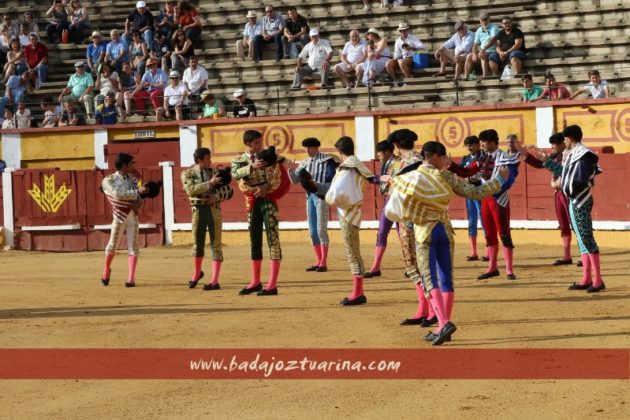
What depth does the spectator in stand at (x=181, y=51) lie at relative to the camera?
21406mm

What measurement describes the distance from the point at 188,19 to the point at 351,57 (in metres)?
3.54

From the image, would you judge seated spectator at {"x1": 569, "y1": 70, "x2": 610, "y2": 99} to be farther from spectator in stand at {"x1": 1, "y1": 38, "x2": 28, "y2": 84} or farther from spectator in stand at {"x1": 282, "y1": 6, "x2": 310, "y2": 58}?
spectator in stand at {"x1": 1, "y1": 38, "x2": 28, "y2": 84}

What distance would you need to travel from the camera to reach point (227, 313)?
34.1 ft

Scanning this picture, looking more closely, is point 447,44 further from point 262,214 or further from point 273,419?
point 273,419

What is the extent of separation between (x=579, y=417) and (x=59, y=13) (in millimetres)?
18861

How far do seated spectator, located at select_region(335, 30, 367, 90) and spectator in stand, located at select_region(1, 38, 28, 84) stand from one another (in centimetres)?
603

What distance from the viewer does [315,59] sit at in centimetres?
2039

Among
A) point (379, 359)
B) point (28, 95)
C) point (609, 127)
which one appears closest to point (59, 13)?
point (28, 95)

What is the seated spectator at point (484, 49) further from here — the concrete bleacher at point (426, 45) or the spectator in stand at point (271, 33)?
the spectator in stand at point (271, 33)

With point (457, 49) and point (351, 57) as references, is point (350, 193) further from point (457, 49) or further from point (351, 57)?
point (351, 57)

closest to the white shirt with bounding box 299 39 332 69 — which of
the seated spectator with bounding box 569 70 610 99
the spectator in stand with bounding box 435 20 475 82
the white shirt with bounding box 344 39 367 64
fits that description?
the white shirt with bounding box 344 39 367 64

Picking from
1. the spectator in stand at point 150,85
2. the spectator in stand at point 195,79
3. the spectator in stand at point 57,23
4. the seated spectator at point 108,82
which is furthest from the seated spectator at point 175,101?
the spectator in stand at point 57,23

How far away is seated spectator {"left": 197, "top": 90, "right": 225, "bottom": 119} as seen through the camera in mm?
19984

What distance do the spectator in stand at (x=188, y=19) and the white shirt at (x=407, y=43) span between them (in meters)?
4.01
